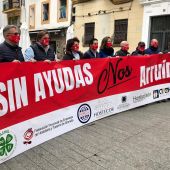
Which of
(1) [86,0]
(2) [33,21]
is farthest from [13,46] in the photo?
(2) [33,21]

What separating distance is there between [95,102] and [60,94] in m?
1.02

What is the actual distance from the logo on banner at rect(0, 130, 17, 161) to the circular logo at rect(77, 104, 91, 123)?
152 cm

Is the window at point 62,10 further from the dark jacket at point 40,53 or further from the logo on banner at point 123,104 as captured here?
the dark jacket at point 40,53

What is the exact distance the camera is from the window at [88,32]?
64.7ft

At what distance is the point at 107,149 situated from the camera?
4391 millimetres

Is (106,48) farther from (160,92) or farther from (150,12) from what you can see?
(150,12)

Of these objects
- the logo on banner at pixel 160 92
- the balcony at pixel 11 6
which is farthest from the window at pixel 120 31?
the balcony at pixel 11 6

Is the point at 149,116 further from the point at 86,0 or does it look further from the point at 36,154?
the point at 86,0

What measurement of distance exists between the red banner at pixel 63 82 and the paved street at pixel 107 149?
0.54 m

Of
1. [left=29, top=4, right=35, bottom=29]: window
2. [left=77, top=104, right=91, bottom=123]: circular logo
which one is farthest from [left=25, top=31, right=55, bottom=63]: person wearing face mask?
[left=29, top=4, right=35, bottom=29]: window

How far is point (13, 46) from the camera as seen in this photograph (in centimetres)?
470

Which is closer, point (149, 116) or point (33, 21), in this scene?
point (149, 116)

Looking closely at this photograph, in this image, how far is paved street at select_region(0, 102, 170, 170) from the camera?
385cm

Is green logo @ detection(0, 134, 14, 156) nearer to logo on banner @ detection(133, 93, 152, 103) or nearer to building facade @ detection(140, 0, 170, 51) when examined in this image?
logo on banner @ detection(133, 93, 152, 103)
